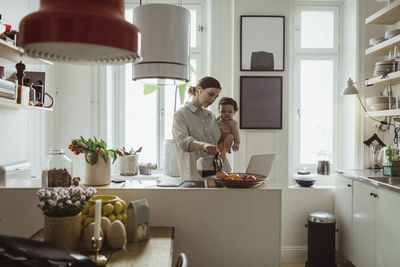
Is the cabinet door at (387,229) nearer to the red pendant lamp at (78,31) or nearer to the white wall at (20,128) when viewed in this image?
the red pendant lamp at (78,31)

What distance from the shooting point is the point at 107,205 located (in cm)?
170

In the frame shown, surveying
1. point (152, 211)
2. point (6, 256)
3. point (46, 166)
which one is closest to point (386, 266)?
point (152, 211)

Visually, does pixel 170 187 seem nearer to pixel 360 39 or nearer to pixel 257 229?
pixel 257 229

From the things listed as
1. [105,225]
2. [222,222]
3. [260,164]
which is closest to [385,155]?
[260,164]

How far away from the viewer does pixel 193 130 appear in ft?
8.90

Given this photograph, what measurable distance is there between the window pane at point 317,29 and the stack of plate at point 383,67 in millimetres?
863

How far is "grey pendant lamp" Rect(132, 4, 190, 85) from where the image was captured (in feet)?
6.32

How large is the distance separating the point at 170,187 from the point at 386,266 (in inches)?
68.5

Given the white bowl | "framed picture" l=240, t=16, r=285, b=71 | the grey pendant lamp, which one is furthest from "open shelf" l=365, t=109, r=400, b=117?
the grey pendant lamp

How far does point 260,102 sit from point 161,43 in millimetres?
1951

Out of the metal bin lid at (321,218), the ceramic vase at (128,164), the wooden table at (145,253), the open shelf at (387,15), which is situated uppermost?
the open shelf at (387,15)

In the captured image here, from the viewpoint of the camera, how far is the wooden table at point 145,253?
1.47m

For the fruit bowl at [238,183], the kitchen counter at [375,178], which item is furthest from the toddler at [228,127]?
the kitchen counter at [375,178]

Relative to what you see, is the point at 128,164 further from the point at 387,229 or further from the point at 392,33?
the point at 392,33
